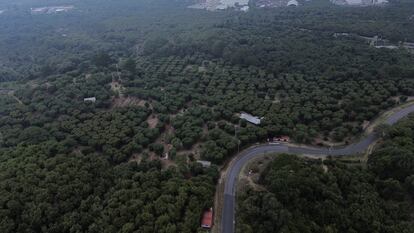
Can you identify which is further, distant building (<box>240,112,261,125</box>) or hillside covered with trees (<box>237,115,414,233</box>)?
distant building (<box>240,112,261,125</box>)

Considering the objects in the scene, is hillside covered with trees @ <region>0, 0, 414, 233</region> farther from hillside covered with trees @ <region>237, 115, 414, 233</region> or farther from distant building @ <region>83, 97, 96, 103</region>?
hillside covered with trees @ <region>237, 115, 414, 233</region>

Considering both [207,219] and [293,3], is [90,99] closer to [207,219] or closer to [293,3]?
[207,219]

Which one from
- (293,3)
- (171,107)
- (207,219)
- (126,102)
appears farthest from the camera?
(293,3)

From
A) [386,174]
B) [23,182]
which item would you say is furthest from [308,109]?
[23,182]

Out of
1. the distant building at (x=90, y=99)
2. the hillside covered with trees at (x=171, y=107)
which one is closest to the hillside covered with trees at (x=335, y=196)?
the hillside covered with trees at (x=171, y=107)

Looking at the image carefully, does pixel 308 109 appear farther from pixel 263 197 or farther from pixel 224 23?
pixel 224 23

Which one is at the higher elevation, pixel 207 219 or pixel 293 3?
pixel 293 3

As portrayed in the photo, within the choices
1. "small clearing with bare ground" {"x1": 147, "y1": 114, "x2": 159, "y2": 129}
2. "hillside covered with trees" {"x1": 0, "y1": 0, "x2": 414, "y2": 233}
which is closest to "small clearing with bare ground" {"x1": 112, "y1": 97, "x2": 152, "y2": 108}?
"hillside covered with trees" {"x1": 0, "y1": 0, "x2": 414, "y2": 233}

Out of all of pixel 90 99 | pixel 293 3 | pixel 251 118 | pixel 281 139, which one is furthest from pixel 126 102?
pixel 293 3
